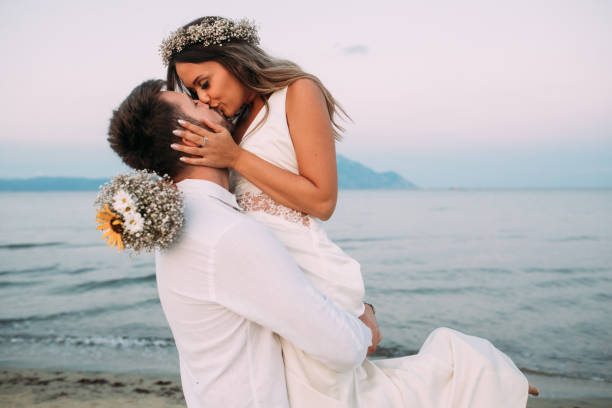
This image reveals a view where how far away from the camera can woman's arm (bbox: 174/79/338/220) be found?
2.33 meters

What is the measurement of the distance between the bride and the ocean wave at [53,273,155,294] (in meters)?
11.7

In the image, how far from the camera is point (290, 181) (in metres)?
2.34

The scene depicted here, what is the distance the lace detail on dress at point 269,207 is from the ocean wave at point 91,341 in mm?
6315

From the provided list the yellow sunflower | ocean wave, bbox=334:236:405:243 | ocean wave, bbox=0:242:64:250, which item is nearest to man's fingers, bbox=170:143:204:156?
the yellow sunflower

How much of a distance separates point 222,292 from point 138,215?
429 mm

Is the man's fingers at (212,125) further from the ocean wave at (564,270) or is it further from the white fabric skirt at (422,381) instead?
the ocean wave at (564,270)

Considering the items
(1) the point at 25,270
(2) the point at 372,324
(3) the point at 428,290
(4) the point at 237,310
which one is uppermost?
(4) the point at 237,310

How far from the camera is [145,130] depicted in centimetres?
→ 206

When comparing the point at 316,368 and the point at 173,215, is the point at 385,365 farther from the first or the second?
the point at 173,215

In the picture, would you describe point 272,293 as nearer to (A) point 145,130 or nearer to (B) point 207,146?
(B) point 207,146

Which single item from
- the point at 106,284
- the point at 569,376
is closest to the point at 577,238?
the point at 569,376

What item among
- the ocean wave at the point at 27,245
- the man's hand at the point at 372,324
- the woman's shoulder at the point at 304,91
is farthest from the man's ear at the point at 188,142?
the ocean wave at the point at 27,245

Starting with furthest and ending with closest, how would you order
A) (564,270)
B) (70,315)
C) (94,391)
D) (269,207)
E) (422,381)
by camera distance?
(564,270) < (70,315) < (94,391) < (269,207) < (422,381)

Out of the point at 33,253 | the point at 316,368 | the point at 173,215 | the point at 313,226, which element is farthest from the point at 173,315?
the point at 33,253
